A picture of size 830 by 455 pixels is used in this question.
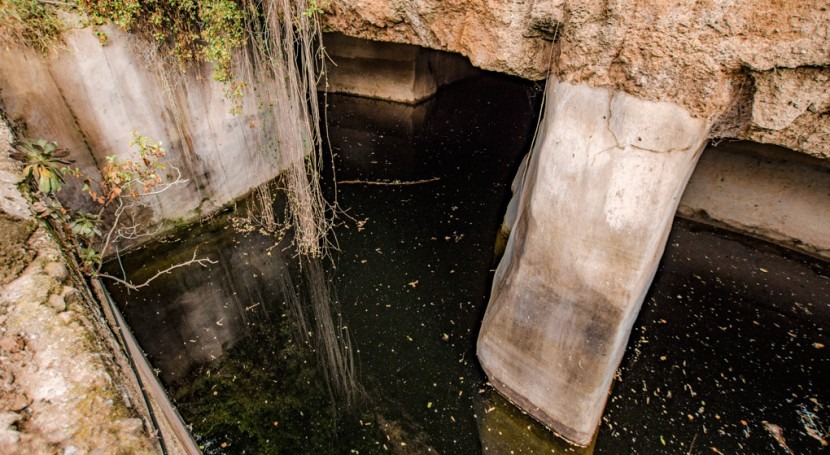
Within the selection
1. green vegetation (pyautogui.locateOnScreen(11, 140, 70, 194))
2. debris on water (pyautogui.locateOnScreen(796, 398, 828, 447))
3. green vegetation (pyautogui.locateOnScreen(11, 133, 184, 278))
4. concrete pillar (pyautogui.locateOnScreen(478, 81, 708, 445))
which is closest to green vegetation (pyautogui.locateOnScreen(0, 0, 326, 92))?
green vegetation (pyautogui.locateOnScreen(11, 133, 184, 278))

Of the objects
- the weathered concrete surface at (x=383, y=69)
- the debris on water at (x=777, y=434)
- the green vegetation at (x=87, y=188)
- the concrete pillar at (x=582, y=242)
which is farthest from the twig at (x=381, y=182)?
the debris on water at (x=777, y=434)

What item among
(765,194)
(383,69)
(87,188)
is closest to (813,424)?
(765,194)

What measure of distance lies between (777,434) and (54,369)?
4149 millimetres

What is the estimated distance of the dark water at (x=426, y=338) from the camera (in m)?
3.09

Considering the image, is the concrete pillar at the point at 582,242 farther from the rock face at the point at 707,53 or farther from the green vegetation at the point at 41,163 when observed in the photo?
the green vegetation at the point at 41,163

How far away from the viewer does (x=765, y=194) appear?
475cm

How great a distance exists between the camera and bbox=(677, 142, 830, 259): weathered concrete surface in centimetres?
447

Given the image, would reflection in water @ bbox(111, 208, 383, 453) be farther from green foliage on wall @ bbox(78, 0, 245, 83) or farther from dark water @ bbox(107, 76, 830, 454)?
green foliage on wall @ bbox(78, 0, 245, 83)

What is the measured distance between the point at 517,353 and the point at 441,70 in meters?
6.71

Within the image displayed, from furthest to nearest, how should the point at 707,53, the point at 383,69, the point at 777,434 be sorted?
the point at 383,69
the point at 777,434
the point at 707,53

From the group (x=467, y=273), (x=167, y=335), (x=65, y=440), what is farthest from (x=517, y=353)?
(x=167, y=335)

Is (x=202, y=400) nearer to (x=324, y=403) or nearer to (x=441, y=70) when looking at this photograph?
(x=324, y=403)

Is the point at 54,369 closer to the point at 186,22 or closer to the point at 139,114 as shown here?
the point at 139,114

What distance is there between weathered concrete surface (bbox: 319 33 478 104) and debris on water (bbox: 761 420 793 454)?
6.65 m
